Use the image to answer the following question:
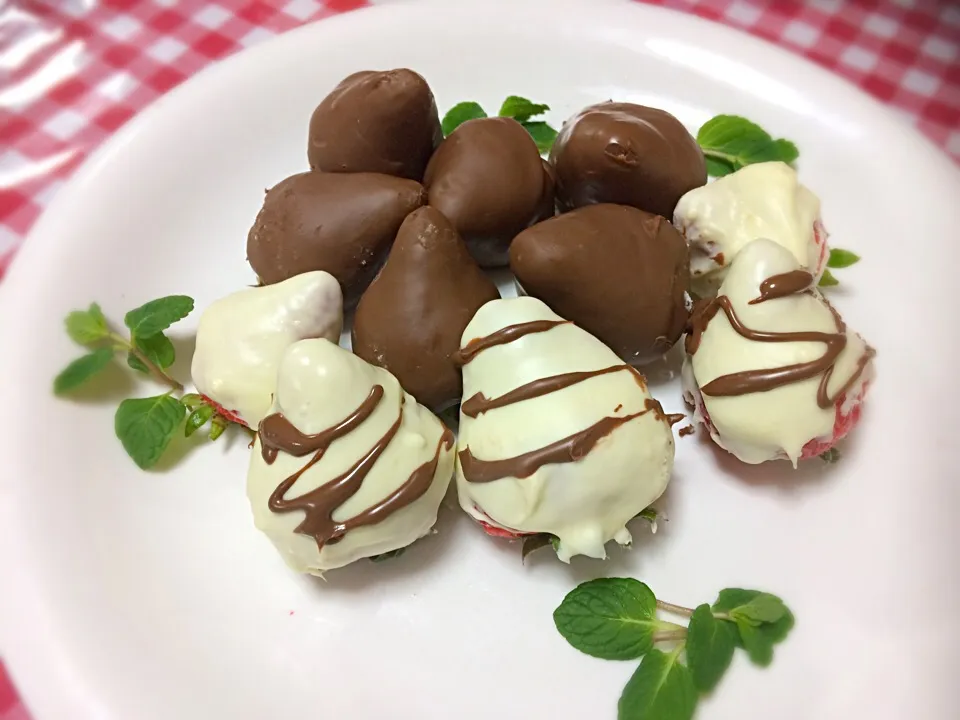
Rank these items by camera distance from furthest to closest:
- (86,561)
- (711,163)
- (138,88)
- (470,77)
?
(138,88), (470,77), (711,163), (86,561)

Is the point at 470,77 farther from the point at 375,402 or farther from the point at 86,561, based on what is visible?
the point at 86,561

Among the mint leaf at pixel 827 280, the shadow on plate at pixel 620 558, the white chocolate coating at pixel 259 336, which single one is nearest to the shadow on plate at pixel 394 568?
the shadow on plate at pixel 620 558

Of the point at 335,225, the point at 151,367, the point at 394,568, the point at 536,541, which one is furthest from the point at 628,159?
the point at 151,367

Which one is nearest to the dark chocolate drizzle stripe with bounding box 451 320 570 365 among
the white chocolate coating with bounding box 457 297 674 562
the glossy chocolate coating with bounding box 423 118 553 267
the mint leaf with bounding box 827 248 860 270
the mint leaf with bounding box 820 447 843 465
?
the white chocolate coating with bounding box 457 297 674 562

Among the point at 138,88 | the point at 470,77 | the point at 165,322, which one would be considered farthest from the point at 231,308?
the point at 138,88

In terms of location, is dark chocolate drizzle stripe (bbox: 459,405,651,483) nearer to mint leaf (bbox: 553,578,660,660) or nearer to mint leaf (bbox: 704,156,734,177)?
mint leaf (bbox: 553,578,660,660)

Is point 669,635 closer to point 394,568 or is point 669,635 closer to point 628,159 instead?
point 394,568
